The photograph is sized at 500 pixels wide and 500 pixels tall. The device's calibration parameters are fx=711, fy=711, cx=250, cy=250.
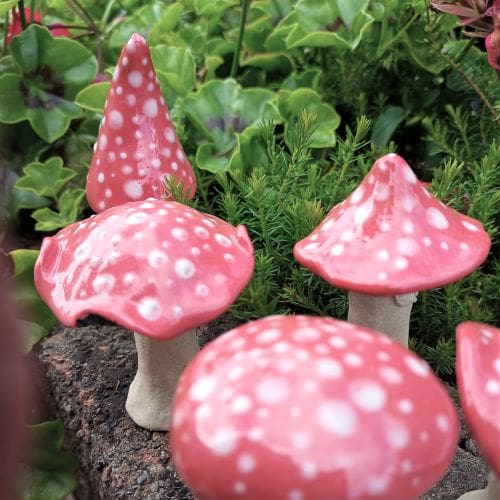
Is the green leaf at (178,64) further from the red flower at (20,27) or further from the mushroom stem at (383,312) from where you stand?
the mushroom stem at (383,312)

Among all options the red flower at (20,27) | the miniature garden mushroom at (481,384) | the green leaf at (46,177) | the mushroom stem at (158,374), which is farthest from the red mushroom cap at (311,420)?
the red flower at (20,27)

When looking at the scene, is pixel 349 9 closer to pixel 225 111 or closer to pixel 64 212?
pixel 225 111

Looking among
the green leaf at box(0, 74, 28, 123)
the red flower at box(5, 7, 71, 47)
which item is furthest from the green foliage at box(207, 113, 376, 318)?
the red flower at box(5, 7, 71, 47)

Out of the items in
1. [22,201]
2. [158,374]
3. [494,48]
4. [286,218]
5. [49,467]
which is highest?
[494,48]

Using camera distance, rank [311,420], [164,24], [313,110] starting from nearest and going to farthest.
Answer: [311,420] → [313,110] → [164,24]

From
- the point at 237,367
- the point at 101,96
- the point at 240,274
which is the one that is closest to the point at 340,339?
the point at 237,367

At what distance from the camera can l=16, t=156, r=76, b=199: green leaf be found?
1.24 metres

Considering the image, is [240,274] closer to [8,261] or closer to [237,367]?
[237,367]

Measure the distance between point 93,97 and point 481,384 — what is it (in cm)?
85

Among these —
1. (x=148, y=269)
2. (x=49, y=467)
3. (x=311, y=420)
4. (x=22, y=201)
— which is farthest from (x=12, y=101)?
(x=311, y=420)

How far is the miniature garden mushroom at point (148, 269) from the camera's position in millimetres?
639

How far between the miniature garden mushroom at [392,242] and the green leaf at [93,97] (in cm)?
62

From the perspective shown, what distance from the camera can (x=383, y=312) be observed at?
743 millimetres

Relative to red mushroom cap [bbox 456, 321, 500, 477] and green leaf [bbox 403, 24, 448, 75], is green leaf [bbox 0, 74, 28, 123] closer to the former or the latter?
green leaf [bbox 403, 24, 448, 75]
